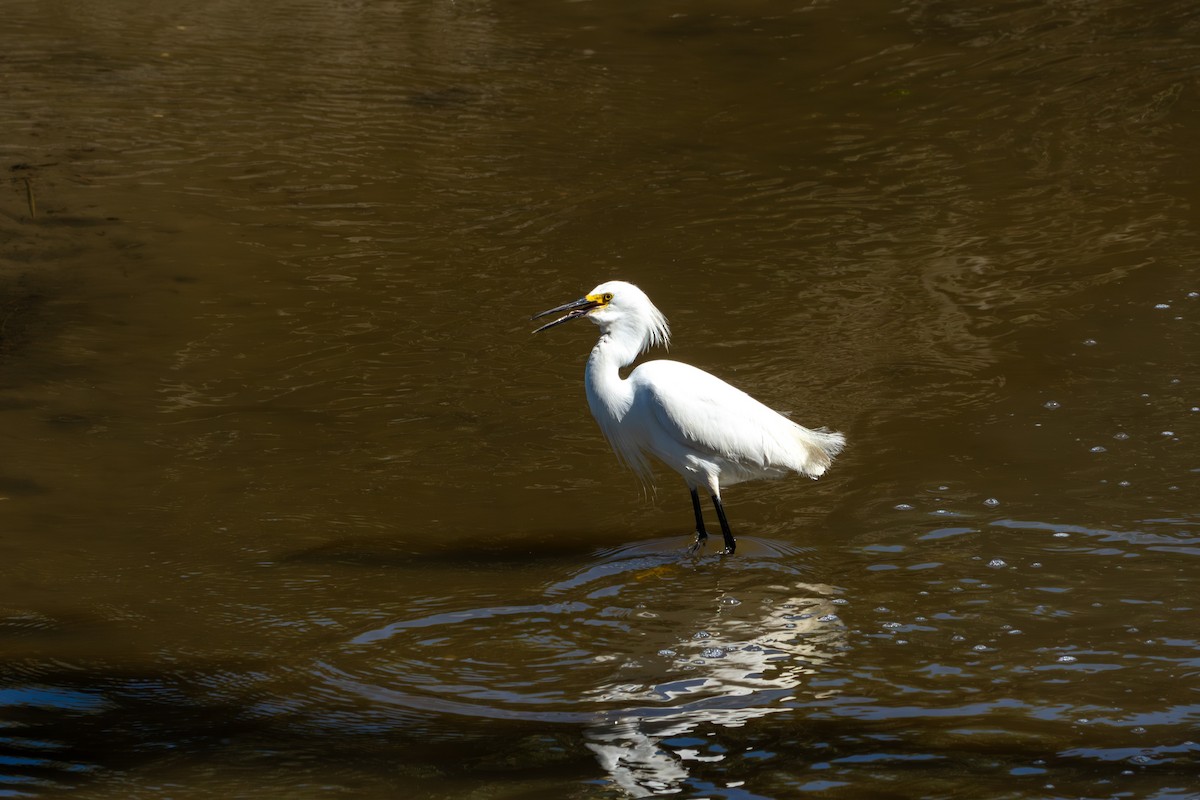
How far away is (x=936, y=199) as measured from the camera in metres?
8.59

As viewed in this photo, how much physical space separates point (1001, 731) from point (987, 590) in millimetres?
1011

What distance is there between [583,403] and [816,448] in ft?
4.97

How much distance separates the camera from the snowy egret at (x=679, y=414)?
539 centimetres

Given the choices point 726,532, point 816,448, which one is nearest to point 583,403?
point 816,448

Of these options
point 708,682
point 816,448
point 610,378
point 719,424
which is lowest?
point 708,682

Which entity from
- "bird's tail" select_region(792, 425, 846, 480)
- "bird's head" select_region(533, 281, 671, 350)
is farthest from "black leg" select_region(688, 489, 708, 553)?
"bird's head" select_region(533, 281, 671, 350)

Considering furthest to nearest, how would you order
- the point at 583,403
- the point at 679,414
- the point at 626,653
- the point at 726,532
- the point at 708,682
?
the point at 583,403, the point at 679,414, the point at 726,532, the point at 626,653, the point at 708,682

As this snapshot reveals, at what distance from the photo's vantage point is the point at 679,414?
5.37 metres

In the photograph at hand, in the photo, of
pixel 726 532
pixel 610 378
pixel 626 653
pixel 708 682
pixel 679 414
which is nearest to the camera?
pixel 708 682

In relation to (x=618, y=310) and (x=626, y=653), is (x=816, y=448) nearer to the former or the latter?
(x=618, y=310)

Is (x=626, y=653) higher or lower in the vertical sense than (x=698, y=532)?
lower

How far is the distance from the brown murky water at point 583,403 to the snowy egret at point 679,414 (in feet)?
0.96

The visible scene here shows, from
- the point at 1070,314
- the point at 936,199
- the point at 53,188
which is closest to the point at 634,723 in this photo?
the point at 1070,314

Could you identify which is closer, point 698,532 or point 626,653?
point 626,653
